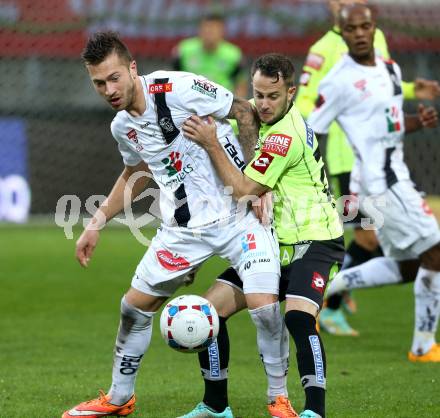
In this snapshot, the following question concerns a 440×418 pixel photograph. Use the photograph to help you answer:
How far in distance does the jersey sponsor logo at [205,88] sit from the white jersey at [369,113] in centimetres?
205

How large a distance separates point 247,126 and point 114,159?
956 cm

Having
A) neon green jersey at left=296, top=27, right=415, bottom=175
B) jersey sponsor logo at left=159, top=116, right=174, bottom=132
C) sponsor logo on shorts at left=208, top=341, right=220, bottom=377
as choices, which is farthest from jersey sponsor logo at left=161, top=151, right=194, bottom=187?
neon green jersey at left=296, top=27, right=415, bottom=175

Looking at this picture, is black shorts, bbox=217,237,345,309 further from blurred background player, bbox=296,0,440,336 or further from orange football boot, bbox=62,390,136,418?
blurred background player, bbox=296,0,440,336

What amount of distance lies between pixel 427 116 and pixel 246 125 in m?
2.40

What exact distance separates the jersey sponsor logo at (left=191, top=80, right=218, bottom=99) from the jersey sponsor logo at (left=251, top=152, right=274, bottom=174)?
45 cm

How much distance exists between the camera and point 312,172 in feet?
18.5

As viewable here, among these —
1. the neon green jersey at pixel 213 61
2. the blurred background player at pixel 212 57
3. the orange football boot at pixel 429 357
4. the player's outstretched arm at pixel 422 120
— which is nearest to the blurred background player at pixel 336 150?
the player's outstretched arm at pixel 422 120

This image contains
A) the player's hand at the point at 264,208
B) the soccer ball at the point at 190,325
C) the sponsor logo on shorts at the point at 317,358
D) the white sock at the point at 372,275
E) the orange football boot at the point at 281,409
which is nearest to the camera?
the sponsor logo on shorts at the point at 317,358

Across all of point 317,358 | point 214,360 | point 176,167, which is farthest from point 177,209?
point 317,358

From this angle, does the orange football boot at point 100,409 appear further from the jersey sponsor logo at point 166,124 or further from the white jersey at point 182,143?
the jersey sponsor logo at point 166,124

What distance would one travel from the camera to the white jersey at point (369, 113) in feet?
25.0

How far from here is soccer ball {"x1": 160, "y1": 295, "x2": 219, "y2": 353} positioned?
5.39 m

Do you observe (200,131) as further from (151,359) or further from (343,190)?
(343,190)

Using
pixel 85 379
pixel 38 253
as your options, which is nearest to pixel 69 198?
pixel 38 253
